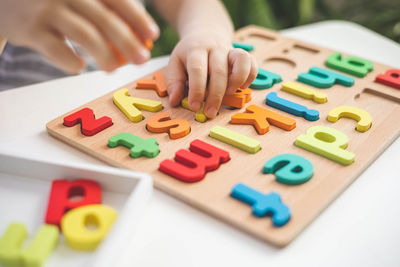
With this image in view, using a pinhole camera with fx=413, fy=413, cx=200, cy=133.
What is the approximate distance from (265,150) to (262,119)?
3.0 inches

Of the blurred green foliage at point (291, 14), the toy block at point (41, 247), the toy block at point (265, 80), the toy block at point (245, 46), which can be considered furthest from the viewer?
the blurred green foliage at point (291, 14)

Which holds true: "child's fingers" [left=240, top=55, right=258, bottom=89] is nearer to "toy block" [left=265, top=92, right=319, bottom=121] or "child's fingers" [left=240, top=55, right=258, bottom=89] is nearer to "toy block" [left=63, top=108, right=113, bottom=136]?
"toy block" [left=265, top=92, right=319, bottom=121]

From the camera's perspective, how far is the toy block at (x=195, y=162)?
1.83 feet

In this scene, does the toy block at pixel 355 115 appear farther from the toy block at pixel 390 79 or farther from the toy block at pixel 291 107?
the toy block at pixel 390 79

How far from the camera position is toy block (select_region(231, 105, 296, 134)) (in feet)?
2.18

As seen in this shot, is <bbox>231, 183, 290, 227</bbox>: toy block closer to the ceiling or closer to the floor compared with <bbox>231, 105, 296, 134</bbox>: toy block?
closer to the floor

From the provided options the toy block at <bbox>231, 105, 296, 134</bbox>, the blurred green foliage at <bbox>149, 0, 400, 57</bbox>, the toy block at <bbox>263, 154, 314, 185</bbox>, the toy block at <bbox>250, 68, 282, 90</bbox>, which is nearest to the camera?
the toy block at <bbox>263, 154, 314, 185</bbox>

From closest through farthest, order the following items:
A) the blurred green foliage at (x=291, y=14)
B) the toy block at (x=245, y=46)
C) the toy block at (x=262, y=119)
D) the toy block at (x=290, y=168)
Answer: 1. the toy block at (x=290, y=168)
2. the toy block at (x=262, y=119)
3. the toy block at (x=245, y=46)
4. the blurred green foliage at (x=291, y=14)

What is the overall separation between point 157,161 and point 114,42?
7.2 inches

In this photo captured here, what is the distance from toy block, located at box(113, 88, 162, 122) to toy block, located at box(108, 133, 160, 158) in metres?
0.06

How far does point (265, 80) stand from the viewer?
0.81 meters

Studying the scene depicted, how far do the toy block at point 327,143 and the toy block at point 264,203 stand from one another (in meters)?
0.13

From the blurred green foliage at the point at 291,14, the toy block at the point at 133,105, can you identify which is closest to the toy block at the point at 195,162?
the toy block at the point at 133,105

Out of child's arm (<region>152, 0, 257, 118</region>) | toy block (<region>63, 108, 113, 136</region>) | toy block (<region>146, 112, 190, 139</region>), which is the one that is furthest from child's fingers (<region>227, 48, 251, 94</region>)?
toy block (<region>63, 108, 113, 136</region>)
